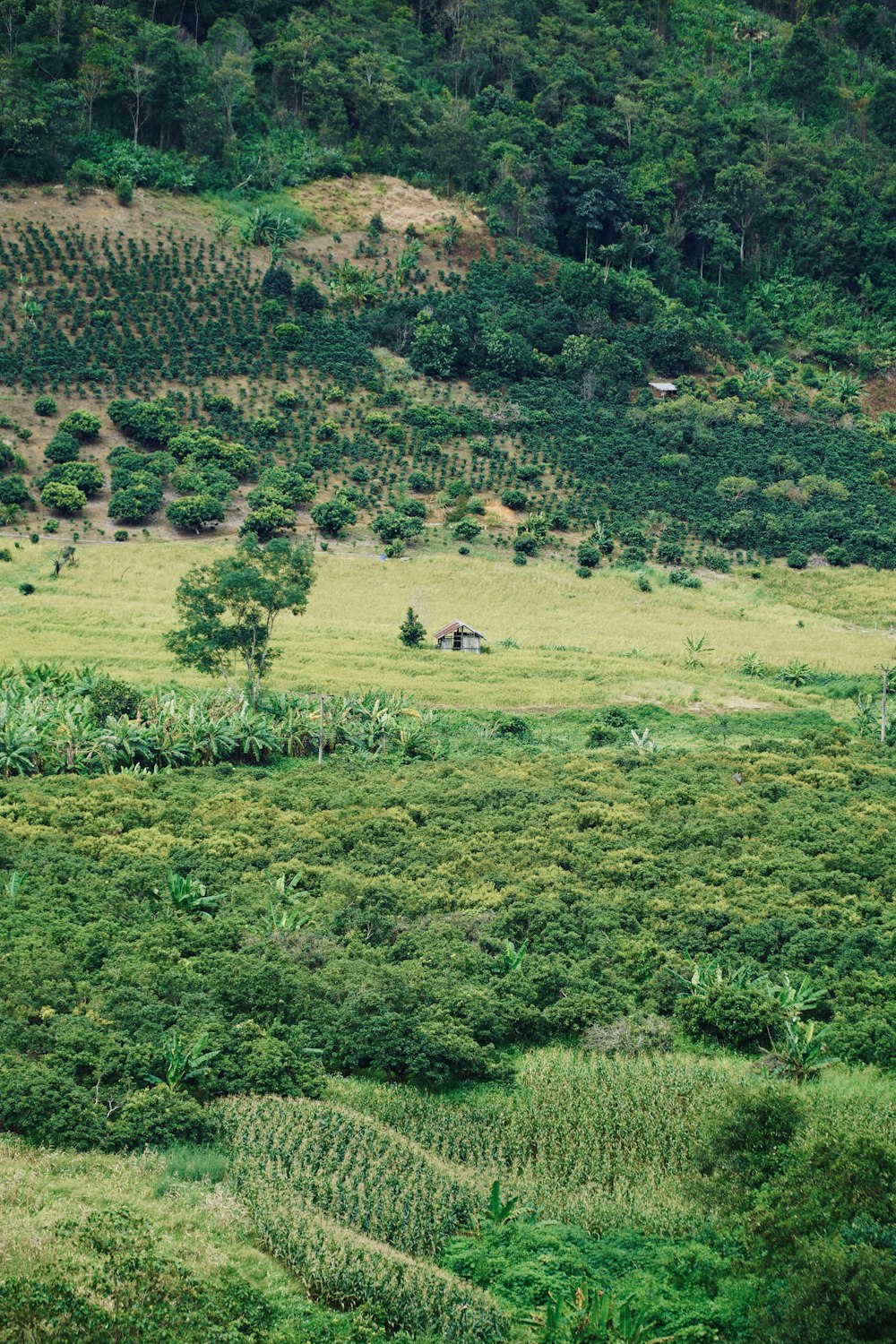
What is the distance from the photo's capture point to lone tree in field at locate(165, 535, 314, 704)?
2124 inches

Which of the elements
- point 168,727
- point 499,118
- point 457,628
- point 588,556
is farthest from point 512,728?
point 499,118

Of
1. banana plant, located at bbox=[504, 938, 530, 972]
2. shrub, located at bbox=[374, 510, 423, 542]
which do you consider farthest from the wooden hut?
banana plant, located at bbox=[504, 938, 530, 972]

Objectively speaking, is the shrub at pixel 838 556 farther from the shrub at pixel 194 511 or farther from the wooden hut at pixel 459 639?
the shrub at pixel 194 511

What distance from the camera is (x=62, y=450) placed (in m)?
80.4

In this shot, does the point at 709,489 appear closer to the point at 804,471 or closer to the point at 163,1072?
the point at 804,471

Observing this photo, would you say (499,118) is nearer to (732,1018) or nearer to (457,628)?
(457,628)

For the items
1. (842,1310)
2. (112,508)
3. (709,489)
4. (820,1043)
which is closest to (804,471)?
(709,489)

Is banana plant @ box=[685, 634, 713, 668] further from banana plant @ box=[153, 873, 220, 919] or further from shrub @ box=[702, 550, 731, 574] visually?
banana plant @ box=[153, 873, 220, 919]

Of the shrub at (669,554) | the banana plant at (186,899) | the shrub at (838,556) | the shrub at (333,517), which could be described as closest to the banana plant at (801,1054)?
the banana plant at (186,899)

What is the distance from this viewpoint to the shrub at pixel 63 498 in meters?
76.7

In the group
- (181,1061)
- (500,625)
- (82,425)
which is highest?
(82,425)

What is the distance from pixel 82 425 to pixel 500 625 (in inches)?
1078

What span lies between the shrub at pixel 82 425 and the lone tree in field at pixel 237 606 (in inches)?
1187

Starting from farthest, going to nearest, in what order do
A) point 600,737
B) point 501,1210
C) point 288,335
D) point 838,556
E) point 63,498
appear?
point 288,335 < point 838,556 < point 63,498 < point 600,737 < point 501,1210
